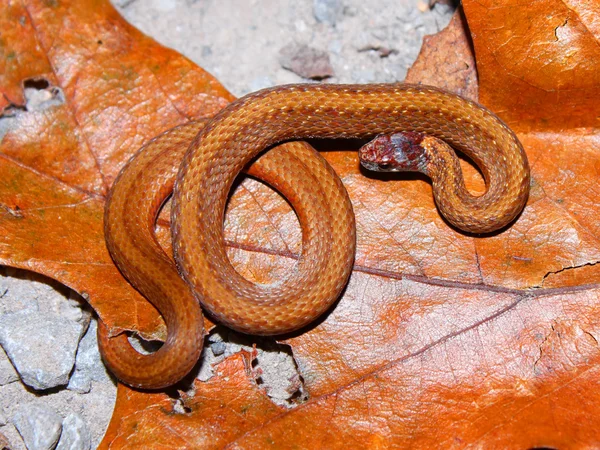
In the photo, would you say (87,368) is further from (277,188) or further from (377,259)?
(377,259)

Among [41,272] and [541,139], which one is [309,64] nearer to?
[541,139]

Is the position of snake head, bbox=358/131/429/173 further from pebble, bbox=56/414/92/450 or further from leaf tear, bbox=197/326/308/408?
pebble, bbox=56/414/92/450

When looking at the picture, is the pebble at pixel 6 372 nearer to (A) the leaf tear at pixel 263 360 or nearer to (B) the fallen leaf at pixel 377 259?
(B) the fallen leaf at pixel 377 259

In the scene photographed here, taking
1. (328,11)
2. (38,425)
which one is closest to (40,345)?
(38,425)

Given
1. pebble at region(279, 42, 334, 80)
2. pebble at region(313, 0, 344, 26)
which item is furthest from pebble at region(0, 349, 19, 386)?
pebble at region(313, 0, 344, 26)

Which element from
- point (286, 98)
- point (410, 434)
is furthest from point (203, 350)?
point (286, 98)

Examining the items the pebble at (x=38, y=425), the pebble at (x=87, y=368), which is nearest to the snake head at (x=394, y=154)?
the pebble at (x=87, y=368)
